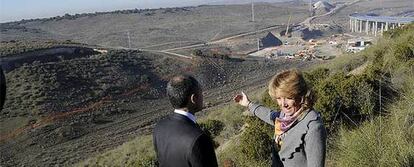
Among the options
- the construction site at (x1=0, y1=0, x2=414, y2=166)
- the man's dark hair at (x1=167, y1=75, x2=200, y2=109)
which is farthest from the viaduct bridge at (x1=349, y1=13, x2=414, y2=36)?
the man's dark hair at (x1=167, y1=75, x2=200, y2=109)

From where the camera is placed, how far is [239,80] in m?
48.2

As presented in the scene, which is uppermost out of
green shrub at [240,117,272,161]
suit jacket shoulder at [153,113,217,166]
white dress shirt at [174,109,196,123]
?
white dress shirt at [174,109,196,123]

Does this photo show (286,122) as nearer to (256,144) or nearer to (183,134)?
(183,134)

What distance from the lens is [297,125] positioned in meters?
3.24

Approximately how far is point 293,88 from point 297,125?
241 millimetres

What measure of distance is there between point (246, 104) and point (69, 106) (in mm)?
35679

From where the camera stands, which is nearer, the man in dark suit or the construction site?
the man in dark suit

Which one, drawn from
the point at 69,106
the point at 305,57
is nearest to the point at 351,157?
the point at 69,106

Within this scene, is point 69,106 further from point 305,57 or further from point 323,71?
point 305,57

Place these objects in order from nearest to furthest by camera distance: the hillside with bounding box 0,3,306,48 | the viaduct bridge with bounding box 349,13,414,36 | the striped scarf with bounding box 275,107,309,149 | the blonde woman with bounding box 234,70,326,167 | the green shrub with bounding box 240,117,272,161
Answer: the blonde woman with bounding box 234,70,326,167 < the striped scarf with bounding box 275,107,309,149 < the green shrub with bounding box 240,117,272,161 < the viaduct bridge with bounding box 349,13,414,36 < the hillside with bounding box 0,3,306,48

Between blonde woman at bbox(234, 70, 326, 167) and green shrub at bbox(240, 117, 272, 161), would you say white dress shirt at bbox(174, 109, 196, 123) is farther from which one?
green shrub at bbox(240, 117, 272, 161)

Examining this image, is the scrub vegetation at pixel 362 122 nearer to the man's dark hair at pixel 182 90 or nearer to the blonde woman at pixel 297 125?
the blonde woman at pixel 297 125

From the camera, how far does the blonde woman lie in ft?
10.2

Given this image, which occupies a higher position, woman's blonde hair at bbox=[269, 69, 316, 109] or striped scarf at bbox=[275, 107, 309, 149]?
woman's blonde hair at bbox=[269, 69, 316, 109]
